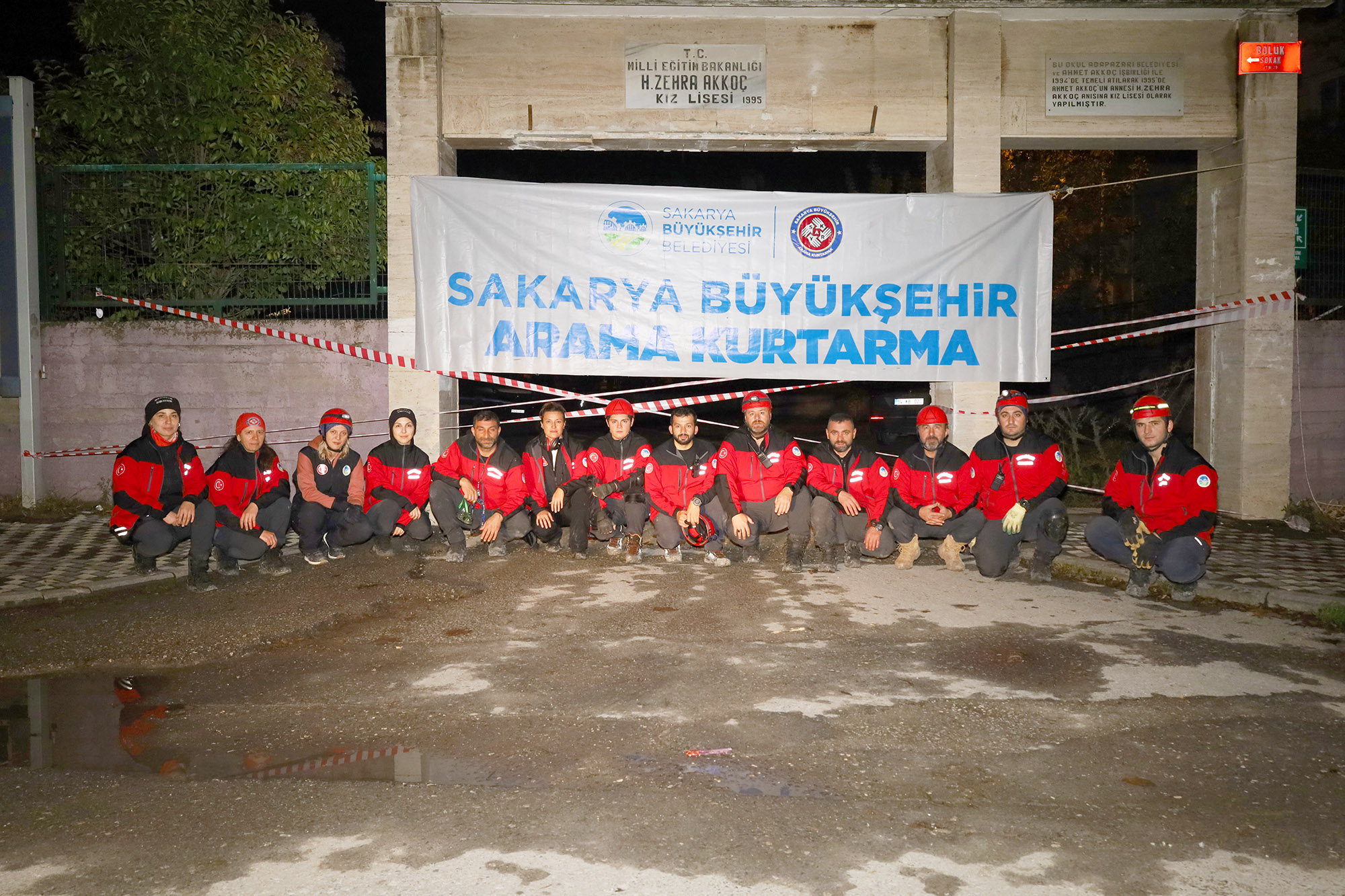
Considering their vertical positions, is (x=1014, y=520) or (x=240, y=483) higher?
(x=240, y=483)

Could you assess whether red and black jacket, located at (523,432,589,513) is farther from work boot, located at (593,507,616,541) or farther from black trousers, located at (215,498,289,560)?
black trousers, located at (215,498,289,560)

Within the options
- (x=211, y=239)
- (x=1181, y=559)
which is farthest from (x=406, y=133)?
(x=1181, y=559)

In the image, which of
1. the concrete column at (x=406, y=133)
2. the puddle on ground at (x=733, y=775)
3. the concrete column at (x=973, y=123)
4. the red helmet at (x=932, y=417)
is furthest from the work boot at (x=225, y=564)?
the concrete column at (x=973, y=123)

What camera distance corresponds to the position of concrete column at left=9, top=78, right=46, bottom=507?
9875 millimetres

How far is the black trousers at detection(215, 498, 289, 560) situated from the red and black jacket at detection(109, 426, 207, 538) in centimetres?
32

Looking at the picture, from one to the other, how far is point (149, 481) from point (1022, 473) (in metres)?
6.22

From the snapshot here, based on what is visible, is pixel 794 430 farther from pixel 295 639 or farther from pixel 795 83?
pixel 295 639

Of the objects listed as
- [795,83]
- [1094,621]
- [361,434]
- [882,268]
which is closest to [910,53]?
[795,83]

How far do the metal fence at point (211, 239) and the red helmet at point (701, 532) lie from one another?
430cm

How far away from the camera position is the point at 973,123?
916 cm

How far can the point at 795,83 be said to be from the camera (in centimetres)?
922

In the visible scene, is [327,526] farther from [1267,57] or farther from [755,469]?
[1267,57]

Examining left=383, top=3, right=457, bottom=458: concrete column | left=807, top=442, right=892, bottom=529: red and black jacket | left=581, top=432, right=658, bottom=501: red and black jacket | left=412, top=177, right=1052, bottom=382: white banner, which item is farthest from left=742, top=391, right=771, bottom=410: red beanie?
left=383, top=3, right=457, bottom=458: concrete column

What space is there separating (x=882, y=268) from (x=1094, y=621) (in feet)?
13.2
